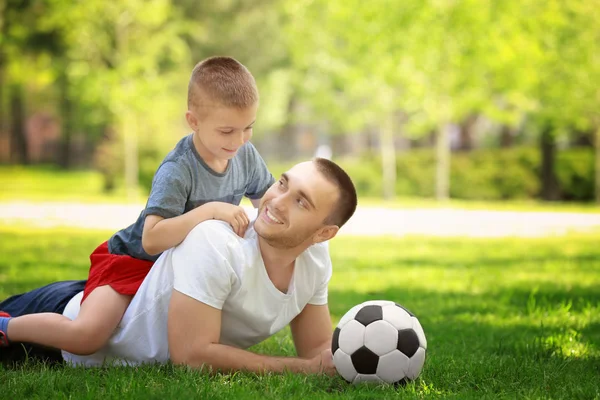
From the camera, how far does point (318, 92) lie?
28984 millimetres

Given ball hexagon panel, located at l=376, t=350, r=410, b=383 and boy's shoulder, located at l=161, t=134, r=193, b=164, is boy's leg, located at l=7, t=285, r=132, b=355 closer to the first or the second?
boy's shoulder, located at l=161, t=134, r=193, b=164

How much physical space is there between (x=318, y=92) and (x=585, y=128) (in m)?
10.2

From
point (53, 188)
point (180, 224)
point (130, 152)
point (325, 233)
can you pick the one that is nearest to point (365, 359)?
point (325, 233)

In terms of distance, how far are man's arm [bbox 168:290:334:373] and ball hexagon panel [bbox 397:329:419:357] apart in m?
0.62

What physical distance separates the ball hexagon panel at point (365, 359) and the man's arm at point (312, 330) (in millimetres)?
514

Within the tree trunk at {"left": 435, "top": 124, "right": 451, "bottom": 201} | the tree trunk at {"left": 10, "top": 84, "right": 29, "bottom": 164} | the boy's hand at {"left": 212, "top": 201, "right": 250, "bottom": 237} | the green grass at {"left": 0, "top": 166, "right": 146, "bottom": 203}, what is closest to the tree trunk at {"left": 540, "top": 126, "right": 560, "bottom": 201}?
the tree trunk at {"left": 435, "top": 124, "right": 451, "bottom": 201}

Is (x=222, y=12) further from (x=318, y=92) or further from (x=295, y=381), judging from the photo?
(x=295, y=381)

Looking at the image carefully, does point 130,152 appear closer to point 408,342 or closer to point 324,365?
point 324,365

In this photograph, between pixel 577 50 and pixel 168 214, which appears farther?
pixel 577 50

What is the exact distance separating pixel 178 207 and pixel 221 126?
50 centimetres

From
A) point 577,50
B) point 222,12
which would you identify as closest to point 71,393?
point 577,50

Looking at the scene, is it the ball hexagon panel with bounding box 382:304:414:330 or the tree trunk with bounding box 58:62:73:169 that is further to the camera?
the tree trunk with bounding box 58:62:73:169

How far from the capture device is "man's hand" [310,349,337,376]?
3.99 metres

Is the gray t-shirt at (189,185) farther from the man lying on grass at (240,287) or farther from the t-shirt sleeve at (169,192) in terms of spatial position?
the man lying on grass at (240,287)
